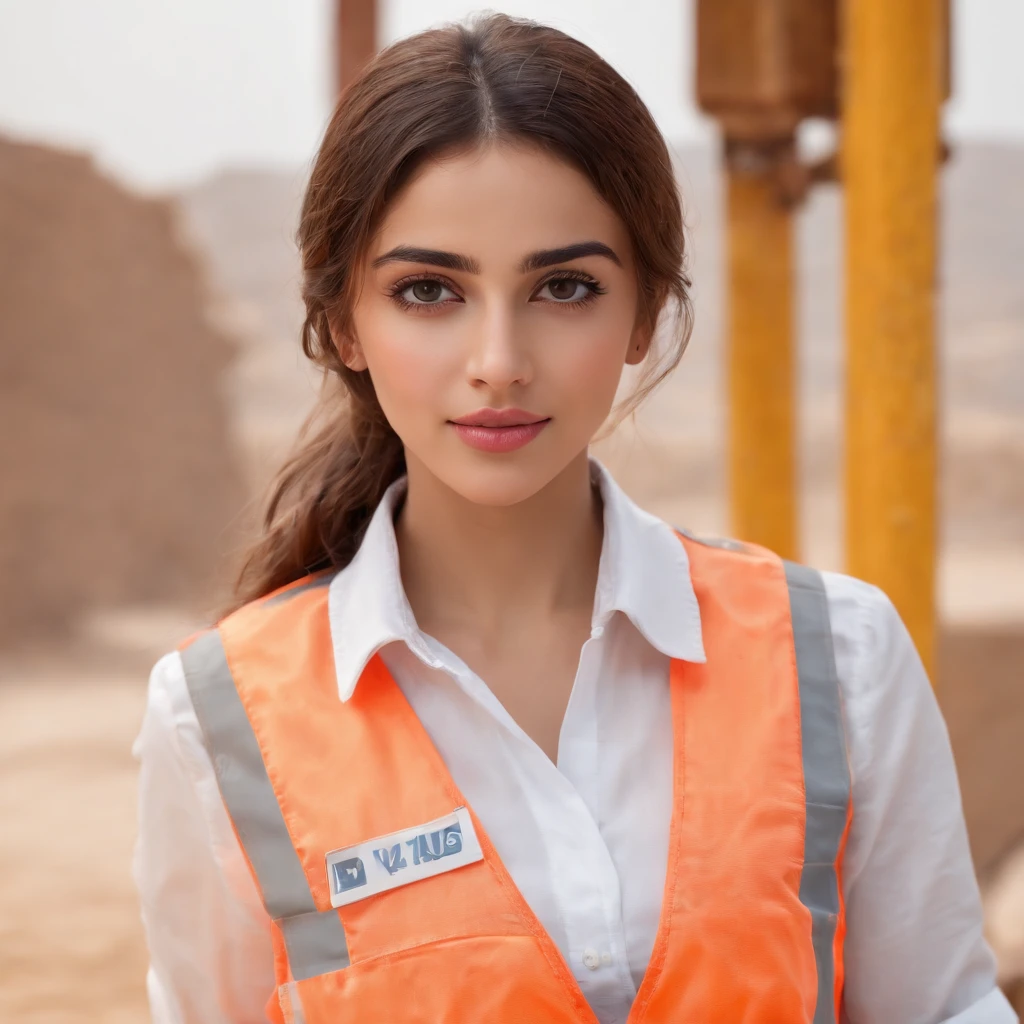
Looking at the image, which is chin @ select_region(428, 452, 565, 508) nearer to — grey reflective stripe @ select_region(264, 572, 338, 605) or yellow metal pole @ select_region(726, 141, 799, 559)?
grey reflective stripe @ select_region(264, 572, 338, 605)

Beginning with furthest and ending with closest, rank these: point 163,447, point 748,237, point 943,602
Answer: point 163,447 < point 943,602 < point 748,237

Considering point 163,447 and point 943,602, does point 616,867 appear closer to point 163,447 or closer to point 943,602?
point 943,602

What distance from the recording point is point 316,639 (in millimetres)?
1305

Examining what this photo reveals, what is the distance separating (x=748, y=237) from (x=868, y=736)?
241 cm

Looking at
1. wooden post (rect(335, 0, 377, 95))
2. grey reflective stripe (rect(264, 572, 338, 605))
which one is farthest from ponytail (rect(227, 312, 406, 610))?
wooden post (rect(335, 0, 377, 95))

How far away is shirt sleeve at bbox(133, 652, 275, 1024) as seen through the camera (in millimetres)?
1232

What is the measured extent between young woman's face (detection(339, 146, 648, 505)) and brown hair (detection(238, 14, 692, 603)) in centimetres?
2

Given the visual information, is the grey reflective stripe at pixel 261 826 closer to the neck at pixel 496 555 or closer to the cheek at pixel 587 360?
the neck at pixel 496 555

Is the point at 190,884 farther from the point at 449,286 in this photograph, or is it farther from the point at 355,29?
the point at 355,29

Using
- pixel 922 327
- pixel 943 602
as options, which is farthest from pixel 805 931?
pixel 943 602

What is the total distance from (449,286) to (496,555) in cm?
30

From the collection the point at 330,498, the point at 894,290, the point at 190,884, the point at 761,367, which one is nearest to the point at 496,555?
the point at 330,498

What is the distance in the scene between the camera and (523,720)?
1.28 metres

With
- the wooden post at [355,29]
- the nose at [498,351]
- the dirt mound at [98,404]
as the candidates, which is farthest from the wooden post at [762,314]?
the dirt mound at [98,404]
